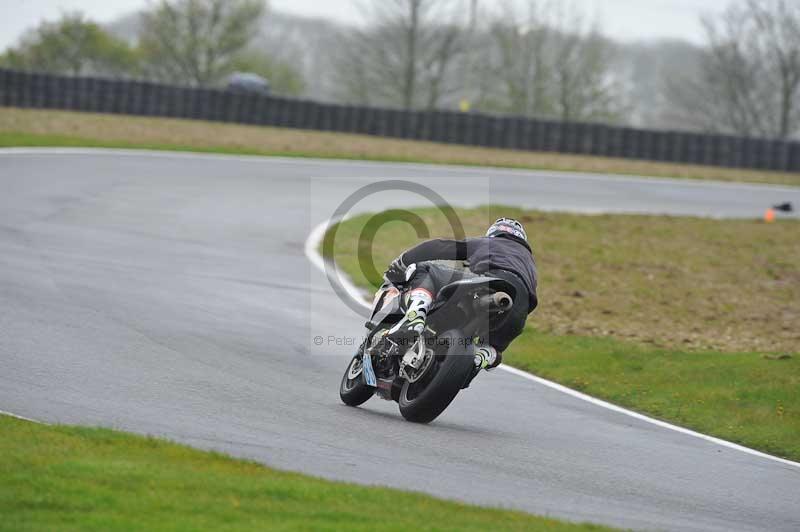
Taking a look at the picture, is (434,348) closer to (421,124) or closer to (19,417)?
(19,417)

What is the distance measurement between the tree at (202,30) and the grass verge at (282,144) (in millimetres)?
26377

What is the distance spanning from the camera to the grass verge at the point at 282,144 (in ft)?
95.5

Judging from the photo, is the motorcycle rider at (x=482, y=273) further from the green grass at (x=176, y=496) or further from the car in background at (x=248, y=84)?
the car in background at (x=248, y=84)

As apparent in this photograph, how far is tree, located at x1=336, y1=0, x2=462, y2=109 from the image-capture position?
5450 centimetres

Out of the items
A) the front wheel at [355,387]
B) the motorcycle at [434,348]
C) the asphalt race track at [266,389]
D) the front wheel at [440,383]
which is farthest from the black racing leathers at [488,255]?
the asphalt race track at [266,389]

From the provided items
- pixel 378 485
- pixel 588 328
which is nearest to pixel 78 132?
pixel 588 328

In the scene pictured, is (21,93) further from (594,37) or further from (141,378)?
(594,37)

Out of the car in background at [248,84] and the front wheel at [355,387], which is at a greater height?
the car in background at [248,84]

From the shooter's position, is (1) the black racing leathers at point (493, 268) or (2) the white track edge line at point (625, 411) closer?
(1) the black racing leathers at point (493, 268)

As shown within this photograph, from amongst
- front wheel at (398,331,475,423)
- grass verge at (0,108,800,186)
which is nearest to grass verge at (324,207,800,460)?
front wheel at (398,331,475,423)

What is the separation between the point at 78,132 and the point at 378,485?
25224 mm

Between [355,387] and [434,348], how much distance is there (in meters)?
1.03

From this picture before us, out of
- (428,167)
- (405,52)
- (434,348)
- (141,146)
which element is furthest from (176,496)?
(405,52)

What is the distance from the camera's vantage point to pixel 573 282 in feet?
55.2
